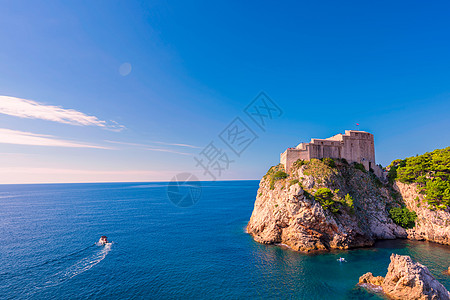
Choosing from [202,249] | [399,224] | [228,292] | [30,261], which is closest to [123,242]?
[30,261]

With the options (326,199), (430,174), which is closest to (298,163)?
(326,199)

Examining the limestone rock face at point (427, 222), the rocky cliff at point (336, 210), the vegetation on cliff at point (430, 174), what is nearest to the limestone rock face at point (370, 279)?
the rocky cliff at point (336, 210)

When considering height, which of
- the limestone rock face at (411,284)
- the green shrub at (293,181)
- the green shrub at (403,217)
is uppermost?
the green shrub at (293,181)

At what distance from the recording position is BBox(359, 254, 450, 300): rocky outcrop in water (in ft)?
86.4

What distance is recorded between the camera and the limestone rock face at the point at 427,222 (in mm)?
47656

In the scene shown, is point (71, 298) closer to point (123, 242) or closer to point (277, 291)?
point (123, 242)

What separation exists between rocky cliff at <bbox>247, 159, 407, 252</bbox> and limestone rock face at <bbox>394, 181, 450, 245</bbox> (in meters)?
3.21

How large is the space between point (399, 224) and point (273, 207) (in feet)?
104

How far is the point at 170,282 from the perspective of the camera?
111ft

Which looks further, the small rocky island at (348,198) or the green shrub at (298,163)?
the green shrub at (298,163)

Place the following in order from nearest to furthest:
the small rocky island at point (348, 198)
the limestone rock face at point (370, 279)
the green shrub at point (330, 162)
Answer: the limestone rock face at point (370, 279) < the small rocky island at point (348, 198) < the green shrub at point (330, 162)

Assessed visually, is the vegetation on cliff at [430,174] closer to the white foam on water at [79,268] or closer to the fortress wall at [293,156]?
the fortress wall at [293,156]

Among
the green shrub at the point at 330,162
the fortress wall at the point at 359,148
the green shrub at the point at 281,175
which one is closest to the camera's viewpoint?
the green shrub at the point at 330,162

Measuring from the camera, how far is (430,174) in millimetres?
54562
